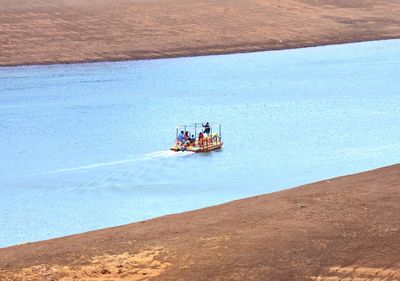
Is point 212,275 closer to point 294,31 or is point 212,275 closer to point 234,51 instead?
point 234,51

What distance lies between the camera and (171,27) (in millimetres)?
59656

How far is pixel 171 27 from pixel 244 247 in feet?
152

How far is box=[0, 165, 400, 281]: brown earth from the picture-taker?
42.5 ft

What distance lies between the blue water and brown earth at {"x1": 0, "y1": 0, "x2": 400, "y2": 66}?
2.46 m

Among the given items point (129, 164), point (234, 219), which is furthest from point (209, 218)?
point (129, 164)

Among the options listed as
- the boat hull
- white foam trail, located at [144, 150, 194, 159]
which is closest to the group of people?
the boat hull

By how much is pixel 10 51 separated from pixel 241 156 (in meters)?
30.2

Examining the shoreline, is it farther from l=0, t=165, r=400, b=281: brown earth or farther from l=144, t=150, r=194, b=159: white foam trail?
l=0, t=165, r=400, b=281: brown earth

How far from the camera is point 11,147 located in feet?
97.5

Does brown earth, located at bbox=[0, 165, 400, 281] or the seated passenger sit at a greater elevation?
the seated passenger

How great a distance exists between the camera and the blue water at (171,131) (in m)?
21.1

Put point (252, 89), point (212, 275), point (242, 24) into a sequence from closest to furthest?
1. point (212, 275)
2. point (252, 89)
3. point (242, 24)

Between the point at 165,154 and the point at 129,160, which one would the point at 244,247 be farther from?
the point at 165,154

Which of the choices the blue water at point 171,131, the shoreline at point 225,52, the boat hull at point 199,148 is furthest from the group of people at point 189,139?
the shoreline at point 225,52
